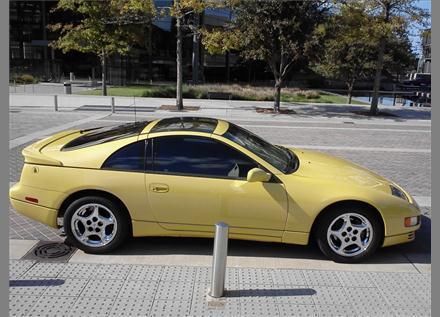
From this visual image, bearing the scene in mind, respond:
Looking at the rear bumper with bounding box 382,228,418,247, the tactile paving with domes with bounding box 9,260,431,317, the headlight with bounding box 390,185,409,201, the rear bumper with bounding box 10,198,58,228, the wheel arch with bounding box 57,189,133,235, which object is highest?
the headlight with bounding box 390,185,409,201

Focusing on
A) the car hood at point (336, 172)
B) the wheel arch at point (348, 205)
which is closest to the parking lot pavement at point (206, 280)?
the wheel arch at point (348, 205)

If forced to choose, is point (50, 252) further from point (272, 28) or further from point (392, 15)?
point (392, 15)

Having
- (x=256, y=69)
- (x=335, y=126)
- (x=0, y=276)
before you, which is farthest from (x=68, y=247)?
(x=256, y=69)

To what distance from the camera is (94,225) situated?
4816 mm

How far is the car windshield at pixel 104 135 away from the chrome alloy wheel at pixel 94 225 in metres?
0.74

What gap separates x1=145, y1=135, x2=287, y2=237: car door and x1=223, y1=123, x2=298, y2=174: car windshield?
24 cm

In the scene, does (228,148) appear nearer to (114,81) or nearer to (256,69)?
(114,81)

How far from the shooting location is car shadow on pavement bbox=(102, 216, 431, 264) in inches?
196

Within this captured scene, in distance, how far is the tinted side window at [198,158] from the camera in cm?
477

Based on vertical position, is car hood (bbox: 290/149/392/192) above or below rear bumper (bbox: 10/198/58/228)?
above

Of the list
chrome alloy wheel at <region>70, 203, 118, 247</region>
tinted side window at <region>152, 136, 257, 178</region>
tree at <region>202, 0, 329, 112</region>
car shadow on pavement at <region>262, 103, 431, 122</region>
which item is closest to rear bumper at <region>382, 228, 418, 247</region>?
tinted side window at <region>152, 136, 257, 178</region>

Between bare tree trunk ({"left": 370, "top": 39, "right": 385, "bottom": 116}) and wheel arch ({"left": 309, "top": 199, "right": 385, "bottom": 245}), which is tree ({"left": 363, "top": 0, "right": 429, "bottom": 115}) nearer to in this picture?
bare tree trunk ({"left": 370, "top": 39, "right": 385, "bottom": 116})

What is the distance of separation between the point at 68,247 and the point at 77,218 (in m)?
0.45

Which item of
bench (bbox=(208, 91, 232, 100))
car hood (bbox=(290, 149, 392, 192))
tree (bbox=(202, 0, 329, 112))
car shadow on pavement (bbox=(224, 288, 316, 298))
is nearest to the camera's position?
car shadow on pavement (bbox=(224, 288, 316, 298))
